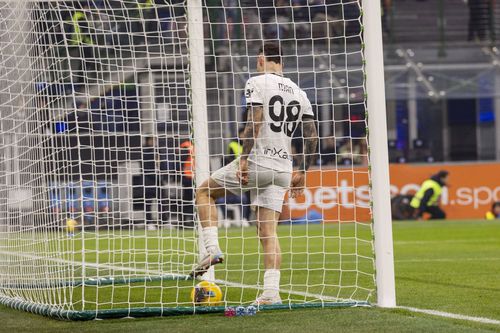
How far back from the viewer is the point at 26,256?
29.3 ft

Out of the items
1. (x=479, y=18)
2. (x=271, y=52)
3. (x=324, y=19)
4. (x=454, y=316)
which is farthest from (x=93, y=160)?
(x=479, y=18)

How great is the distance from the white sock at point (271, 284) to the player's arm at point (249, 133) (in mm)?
629

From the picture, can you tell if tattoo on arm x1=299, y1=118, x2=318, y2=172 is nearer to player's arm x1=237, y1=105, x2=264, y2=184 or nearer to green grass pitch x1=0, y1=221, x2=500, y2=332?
player's arm x1=237, y1=105, x2=264, y2=184

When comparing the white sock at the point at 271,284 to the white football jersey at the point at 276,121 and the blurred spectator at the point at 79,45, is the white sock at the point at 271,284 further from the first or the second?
the blurred spectator at the point at 79,45

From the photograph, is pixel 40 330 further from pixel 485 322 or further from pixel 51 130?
pixel 485 322

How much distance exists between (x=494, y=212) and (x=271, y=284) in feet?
53.3

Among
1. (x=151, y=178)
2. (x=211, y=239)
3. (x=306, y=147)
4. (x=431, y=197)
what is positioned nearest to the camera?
(x=211, y=239)

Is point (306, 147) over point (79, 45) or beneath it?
beneath

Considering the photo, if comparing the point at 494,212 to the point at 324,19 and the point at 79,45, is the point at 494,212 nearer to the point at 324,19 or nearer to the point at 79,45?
the point at 324,19

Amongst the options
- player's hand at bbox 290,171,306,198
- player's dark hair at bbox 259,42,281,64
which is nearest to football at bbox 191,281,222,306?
player's hand at bbox 290,171,306,198

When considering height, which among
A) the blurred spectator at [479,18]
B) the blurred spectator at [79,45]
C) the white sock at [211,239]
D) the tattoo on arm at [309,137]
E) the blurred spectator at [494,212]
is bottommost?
the blurred spectator at [494,212]

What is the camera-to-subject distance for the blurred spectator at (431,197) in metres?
22.7

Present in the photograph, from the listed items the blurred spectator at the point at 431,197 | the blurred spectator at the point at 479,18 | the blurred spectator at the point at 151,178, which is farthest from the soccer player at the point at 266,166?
the blurred spectator at the point at 479,18

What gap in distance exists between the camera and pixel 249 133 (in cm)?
769
